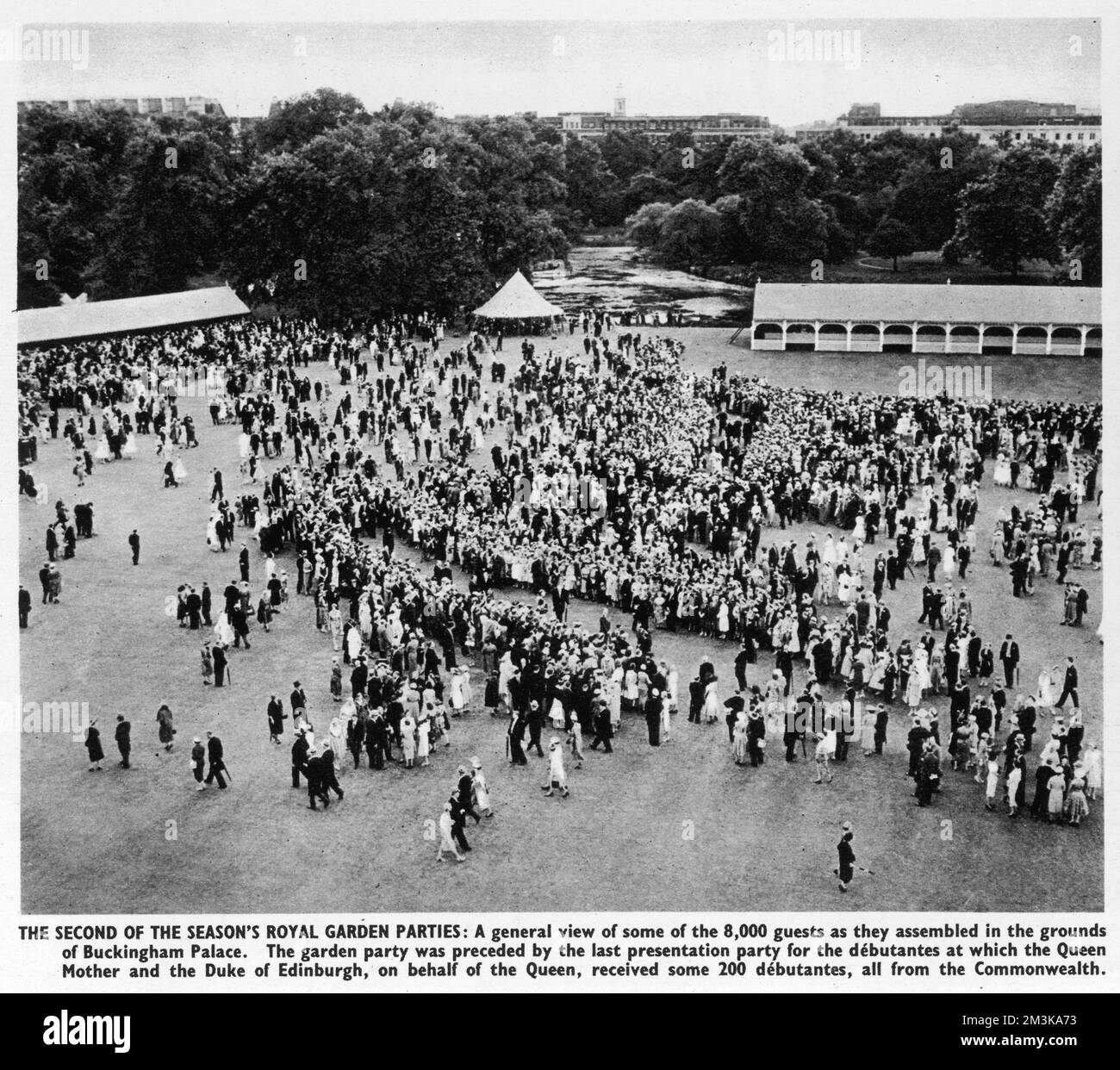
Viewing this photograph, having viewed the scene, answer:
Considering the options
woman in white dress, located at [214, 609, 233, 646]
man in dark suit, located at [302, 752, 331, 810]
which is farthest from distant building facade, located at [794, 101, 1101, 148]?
man in dark suit, located at [302, 752, 331, 810]

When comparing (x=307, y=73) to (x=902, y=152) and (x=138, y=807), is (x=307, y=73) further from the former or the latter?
(x=138, y=807)

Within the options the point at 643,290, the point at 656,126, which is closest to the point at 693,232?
the point at 643,290

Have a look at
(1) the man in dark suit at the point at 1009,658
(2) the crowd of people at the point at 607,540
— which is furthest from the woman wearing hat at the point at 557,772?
(1) the man in dark suit at the point at 1009,658

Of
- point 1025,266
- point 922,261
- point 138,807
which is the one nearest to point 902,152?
point 922,261

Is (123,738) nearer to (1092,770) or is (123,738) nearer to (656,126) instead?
(1092,770)

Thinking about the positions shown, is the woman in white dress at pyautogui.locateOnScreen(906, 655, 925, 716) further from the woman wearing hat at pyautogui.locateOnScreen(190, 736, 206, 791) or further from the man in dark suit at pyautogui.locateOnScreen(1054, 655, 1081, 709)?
the woman wearing hat at pyautogui.locateOnScreen(190, 736, 206, 791)

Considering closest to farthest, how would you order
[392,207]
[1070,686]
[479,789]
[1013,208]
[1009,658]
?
[479,789]
[1070,686]
[1009,658]
[392,207]
[1013,208]

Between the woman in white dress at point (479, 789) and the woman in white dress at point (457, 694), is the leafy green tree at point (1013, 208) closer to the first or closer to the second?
the woman in white dress at point (457, 694)
